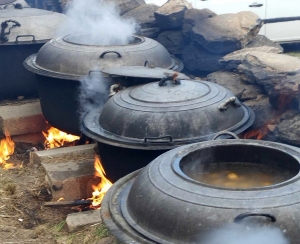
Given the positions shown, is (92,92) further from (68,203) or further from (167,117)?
(167,117)

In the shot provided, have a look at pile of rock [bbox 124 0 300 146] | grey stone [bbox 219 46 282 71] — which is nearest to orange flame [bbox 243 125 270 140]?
pile of rock [bbox 124 0 300 146]

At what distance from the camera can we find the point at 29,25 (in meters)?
Answer: 7.61

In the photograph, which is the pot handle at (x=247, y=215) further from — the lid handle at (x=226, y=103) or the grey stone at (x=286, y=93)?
the grey stone at (x=286, y=93)

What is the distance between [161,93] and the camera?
190 inches

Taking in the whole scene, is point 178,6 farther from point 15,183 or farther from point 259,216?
point 259,216

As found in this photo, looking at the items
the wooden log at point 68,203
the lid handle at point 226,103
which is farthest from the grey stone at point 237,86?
the wooden log at point 68,203

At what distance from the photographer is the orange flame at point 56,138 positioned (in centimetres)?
705

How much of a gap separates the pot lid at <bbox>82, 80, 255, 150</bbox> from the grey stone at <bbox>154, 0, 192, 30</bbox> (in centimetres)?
273

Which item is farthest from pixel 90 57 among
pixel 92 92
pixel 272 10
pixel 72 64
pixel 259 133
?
pixel 272 10

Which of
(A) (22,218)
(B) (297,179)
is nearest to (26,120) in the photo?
(A) (22,218)

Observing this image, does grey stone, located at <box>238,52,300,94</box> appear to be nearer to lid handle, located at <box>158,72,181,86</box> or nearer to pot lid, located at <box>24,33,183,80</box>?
pot lid, located at <box>24,33,183,80</box>

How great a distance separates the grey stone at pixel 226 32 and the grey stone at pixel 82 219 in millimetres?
2902

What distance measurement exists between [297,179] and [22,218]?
298cm

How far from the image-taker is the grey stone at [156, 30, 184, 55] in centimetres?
764
